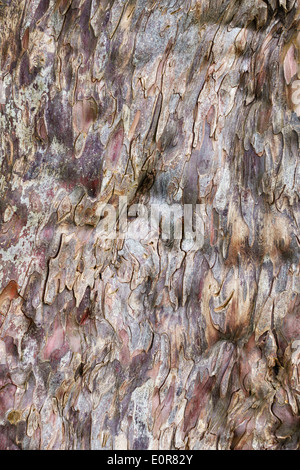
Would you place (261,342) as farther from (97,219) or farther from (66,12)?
(66,12)

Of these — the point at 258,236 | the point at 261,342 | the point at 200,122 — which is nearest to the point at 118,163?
the point at 200,122

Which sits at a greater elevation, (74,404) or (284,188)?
(284,188)

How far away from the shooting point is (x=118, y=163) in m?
0.87

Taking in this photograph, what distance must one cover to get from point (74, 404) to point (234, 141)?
22.5 inches

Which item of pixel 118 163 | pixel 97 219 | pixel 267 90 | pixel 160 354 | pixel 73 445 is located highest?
pixel 267 90

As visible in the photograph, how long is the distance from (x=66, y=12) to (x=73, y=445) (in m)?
0.77

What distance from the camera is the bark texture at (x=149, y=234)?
32.1 inches

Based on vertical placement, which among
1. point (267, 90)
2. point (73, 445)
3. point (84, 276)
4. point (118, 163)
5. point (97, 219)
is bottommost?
point (73, 445)

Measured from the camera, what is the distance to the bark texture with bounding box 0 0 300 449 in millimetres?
815

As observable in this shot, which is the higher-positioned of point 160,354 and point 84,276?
point 84,276

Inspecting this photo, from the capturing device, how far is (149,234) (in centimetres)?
88

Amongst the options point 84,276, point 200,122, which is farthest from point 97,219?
point 200,122

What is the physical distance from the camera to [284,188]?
0.92 meters

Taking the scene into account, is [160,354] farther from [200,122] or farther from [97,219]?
[200,122]
